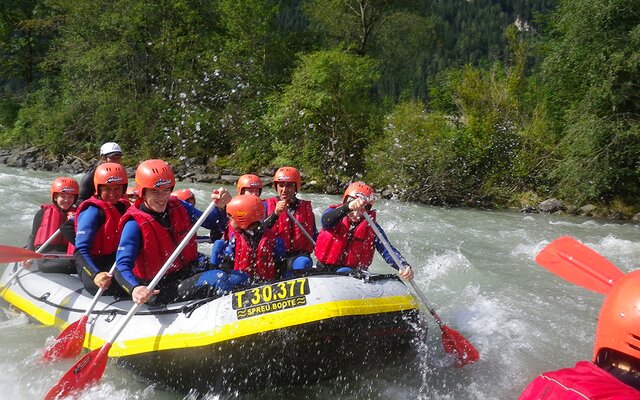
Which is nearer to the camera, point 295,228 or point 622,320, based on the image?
point 622,320

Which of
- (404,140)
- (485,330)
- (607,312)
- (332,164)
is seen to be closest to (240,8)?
(332,164)

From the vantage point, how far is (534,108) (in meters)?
15.7

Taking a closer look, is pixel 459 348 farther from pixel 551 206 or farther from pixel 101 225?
pixel 551 206

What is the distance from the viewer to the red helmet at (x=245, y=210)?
146 inches

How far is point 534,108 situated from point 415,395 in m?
14.0

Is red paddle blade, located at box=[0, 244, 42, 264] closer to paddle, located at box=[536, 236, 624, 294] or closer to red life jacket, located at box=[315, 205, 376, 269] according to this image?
red life jacket, located at box=[315, 205, 376, 269]

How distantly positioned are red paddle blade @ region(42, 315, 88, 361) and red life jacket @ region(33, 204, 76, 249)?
5.64 ft

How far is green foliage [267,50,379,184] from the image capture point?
1462 centimetres

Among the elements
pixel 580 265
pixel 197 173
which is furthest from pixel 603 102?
pixel 580 265

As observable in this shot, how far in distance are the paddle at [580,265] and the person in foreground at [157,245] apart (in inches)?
87.5

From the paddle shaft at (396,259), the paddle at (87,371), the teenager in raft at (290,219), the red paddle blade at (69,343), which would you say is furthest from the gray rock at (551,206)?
the red paddle blade at (69,343)

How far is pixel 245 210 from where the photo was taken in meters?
3.72

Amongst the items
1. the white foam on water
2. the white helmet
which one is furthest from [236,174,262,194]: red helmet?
the white foam on water

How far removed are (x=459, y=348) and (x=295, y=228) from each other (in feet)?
5.87
